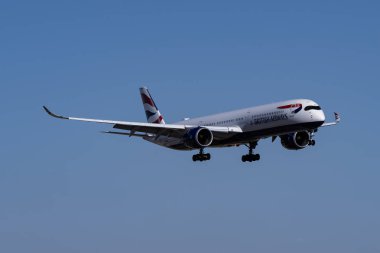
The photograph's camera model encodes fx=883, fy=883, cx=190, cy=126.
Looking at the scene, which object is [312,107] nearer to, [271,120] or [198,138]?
[271,120]

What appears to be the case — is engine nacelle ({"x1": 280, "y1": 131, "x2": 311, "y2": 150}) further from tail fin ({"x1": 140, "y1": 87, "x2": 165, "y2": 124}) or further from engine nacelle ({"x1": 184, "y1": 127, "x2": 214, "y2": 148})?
tail fin ({"x1": 140, "y1": 87, "x2": 165, "y2": 124})

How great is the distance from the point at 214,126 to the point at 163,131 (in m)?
5.72

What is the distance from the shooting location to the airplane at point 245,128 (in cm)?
8869

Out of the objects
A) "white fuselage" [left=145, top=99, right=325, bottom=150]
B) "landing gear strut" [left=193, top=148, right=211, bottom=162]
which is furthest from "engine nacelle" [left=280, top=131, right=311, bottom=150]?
"landing gear strut" [left=193, top=148, right=211, bottom=162]

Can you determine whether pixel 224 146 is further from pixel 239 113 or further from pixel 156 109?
pixel 156 109

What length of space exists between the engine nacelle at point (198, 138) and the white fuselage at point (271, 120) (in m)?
2.22

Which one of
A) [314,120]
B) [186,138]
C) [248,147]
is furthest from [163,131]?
[314,120]

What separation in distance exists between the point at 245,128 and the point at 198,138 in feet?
16.7

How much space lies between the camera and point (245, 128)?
91875 mm

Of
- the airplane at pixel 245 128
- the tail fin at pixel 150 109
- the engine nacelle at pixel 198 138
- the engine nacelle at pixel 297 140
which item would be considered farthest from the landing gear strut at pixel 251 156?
the tail fin at pixel 150 109

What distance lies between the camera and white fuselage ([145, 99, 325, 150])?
88438mm

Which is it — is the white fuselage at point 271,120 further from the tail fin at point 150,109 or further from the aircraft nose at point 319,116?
the tail fin at point 150,109

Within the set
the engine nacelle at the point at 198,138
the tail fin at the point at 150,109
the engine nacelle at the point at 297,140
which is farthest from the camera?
the tail fin at the point at 150,109

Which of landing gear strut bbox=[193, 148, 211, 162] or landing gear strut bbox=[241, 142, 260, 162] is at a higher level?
landing gear strut bbox=[241, 142, 260, 162]
